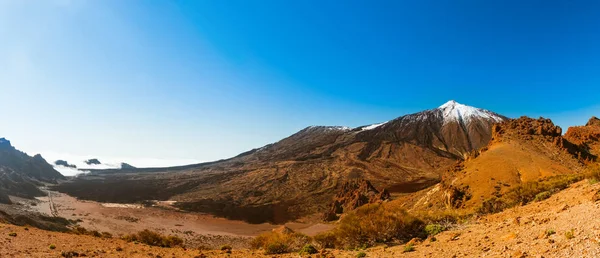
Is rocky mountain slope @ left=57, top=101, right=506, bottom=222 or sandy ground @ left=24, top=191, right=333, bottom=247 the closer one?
sandy ground @ left=24, top=191, right=333, bottom=247

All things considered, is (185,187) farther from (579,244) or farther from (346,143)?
(579,244)

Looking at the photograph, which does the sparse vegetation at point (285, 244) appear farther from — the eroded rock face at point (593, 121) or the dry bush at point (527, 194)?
the eroded rock face at point (593, 121)

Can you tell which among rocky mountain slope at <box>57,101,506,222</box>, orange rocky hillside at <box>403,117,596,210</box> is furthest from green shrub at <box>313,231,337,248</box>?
rocky mountain slope at <box>57,101,506,222</box>

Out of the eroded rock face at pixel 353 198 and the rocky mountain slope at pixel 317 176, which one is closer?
the eroded rock face at pixel 353 198

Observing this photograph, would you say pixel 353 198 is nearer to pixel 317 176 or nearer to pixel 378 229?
pixel 317 176

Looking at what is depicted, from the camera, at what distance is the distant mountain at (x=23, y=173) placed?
77.3 metres

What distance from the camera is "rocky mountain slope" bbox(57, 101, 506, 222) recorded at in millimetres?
75625

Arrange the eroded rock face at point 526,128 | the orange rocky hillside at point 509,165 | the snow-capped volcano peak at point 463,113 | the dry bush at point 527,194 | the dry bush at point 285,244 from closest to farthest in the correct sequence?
the dry bush at point 527,194 < the dry bush at point 285,244 < the orange rocky hillside at point 509,165 < the eroded rock face at point 526,128 < the snow-capped volcano peak at point 463,113

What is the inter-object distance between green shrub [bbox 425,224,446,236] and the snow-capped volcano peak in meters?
165

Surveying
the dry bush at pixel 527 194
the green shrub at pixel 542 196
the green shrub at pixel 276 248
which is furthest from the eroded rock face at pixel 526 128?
the green shrub at pixel 276 248

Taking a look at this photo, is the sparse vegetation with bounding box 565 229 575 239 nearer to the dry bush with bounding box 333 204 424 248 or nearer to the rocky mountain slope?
the dry bush with bounding box 333 204 424 248

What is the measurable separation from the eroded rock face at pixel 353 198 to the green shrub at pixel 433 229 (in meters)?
38.1

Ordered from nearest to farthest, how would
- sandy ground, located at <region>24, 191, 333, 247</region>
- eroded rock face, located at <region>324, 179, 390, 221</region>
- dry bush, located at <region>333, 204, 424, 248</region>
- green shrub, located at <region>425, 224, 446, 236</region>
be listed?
green shrub, located at <region>425, 224, 446, 236</region> < dry bush, located at <region>333, 204, 424, 248</region> < sandy ground, located at <region>24, 191, 333, 247</region> < eroded rock face, located at <region>324, 179, 390, 221</region>

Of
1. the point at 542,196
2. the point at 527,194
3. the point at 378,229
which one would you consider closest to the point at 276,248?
the point at 378,229
